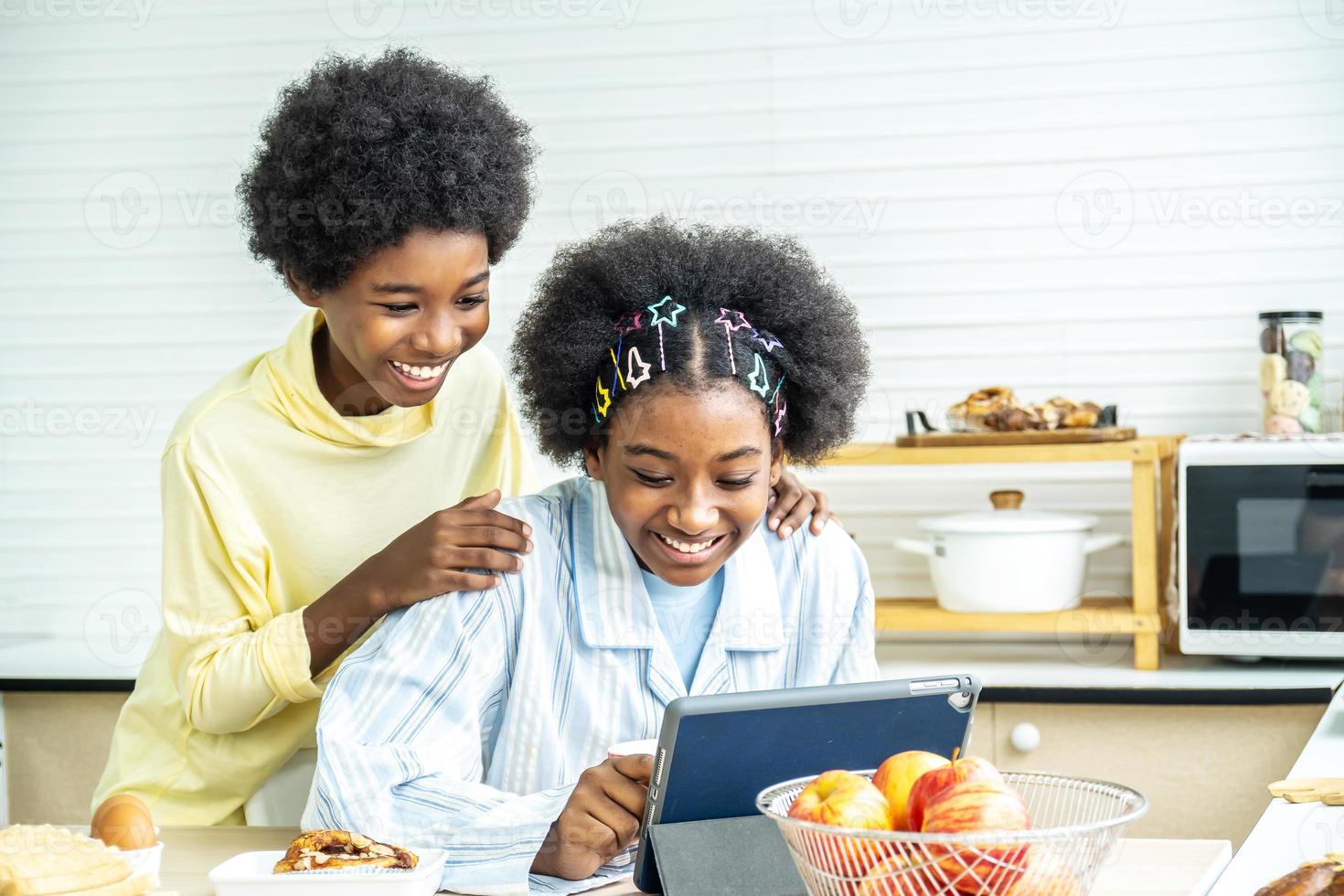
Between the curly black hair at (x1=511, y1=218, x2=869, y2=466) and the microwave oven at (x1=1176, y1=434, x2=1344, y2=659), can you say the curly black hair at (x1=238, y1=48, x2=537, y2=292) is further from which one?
Result: the microwave oven at (x1=1176, y1=434, x2=1344, y2=659)

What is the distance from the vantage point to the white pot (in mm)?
3084

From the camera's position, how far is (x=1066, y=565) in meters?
3.10

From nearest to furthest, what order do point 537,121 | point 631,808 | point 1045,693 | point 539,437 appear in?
point 631,808 < point 539,437 < point 1045,693 < point 537,121

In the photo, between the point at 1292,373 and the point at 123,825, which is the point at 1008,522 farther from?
the point at 123,825

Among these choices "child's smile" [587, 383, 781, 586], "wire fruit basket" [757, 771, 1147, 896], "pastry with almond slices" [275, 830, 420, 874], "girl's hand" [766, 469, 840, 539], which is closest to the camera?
"wire fruit basket" [757, 771, 1147, 896]

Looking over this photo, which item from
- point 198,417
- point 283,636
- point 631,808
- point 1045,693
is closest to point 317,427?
point 198,417

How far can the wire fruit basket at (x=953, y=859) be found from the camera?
107 cm

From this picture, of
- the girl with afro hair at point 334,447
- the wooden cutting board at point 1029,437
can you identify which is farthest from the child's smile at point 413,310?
the wooden cutting board at point 1029,437

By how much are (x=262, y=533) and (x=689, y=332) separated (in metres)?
0.83

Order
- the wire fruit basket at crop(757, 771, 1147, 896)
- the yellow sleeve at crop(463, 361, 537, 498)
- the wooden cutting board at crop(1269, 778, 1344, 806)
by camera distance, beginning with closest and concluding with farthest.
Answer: the wire fruit basket at crop(757, 771, 1147, 896), the wooden cutting board at crop(1269, 778, 1344, 806), the yellow sleeve at crop(463, 361, 537, 498)

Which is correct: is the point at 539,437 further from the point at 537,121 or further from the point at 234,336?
the point at 234,336

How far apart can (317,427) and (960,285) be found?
6.63ft

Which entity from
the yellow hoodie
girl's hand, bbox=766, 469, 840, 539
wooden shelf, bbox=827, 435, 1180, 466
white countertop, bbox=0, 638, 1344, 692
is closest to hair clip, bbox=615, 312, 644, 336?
girl's hand, bbox=766, 469, 840, 539

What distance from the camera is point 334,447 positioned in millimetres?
2217
